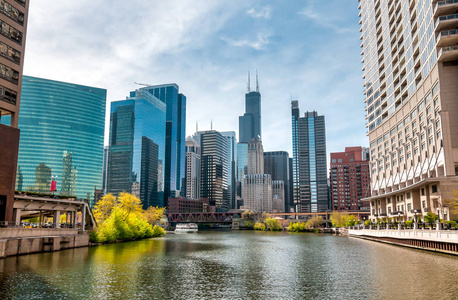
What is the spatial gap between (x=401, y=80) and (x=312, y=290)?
111924 millimetres

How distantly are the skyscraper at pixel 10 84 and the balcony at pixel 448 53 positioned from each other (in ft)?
326

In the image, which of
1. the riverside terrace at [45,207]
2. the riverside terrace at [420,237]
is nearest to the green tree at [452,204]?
the riverside terrace at [420,237]

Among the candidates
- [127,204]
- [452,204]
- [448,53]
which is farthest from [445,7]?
[127,204]

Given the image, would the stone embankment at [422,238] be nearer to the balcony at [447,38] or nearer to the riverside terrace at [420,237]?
the riverside terrace at [420,237]

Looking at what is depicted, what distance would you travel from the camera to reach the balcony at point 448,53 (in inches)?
3718

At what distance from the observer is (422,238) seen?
74938 mm

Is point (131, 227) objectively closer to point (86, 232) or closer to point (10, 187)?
point (86, 232)

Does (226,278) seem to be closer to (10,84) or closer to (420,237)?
(420,237)

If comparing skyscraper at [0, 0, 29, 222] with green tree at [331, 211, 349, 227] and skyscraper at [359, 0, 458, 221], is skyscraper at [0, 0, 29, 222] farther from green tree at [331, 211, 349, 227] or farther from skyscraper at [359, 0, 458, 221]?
green tree at [331, 211, 349, 227]

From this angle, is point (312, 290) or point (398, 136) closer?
point (312, 290)

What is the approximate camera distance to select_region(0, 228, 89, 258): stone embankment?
5962 centimetres

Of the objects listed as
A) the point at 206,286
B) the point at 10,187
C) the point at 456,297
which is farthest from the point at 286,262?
the point at 10,187

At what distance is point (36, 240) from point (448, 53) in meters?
102

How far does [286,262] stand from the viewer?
59594mm
